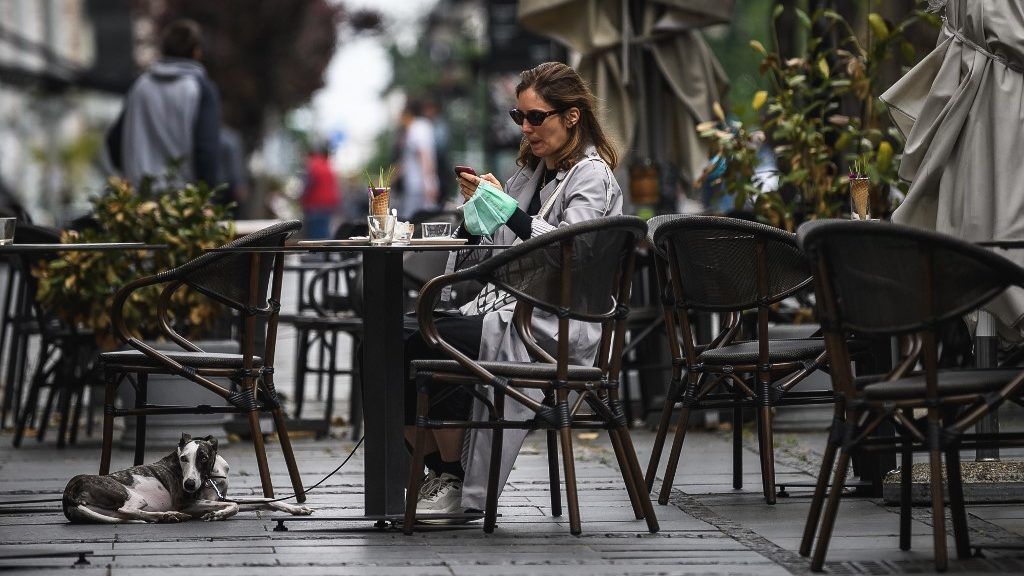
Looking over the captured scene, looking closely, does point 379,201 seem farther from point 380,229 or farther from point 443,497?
point 443,497

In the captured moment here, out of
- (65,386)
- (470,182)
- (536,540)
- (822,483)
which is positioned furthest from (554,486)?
(65,386)

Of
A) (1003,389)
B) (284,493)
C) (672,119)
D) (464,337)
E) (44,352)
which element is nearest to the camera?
(1003,389)

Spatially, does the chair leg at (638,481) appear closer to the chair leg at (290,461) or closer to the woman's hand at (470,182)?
the woman's hand at (470,182)

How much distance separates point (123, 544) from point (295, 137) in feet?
193

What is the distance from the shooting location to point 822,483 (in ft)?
16.4

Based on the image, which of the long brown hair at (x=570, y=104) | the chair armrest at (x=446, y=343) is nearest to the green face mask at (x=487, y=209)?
the chair armrest at (x=446, y=343)

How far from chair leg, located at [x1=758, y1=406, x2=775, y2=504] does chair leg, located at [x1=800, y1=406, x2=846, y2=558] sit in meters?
1.06

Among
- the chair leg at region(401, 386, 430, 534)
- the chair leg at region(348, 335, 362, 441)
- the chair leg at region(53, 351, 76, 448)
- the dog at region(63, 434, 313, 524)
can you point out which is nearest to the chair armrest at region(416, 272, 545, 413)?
Answer: the chair leg at region(401, 386, 430, 534)

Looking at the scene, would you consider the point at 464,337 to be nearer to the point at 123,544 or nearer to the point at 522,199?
the point at 522,199

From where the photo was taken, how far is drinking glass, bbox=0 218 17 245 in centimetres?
593

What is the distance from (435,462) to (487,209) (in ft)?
3.11

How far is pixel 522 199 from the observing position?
6.18 metres

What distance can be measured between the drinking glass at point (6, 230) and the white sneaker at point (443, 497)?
1.72 m

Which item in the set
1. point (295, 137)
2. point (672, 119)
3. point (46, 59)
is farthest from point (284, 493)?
point (295, 137)
